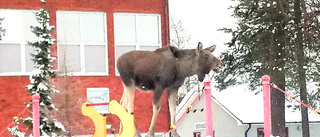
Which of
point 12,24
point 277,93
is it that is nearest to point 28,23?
point 12,24

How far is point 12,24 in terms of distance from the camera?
13.4 m

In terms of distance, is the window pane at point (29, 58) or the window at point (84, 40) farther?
the window at point (84, 40)

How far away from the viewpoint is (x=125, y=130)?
7297 millimetres

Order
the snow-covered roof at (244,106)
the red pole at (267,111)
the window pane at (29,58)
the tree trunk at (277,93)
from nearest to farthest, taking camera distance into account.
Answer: the red pole at (267,111) → the window pane at (29,58) → the tree trunk at (277,93) → the snow-covered roof at (244,106)

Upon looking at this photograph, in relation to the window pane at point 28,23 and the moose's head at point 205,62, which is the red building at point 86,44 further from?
the moose's head at point 205,62

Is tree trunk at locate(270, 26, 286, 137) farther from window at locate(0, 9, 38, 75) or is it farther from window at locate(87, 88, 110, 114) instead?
window at locate(0, 9, 38, 75)

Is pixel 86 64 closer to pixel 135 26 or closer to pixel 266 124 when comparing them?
pixel 135 26

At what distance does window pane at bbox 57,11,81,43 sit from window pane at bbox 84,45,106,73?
1.39 feet

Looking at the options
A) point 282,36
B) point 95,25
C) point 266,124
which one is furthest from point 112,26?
point 266,124

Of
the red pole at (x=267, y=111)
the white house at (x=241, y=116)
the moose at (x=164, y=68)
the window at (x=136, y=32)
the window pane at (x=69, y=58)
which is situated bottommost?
the white house at (x=241, y=116)

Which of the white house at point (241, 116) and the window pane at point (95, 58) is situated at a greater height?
the window pane at point (95, 58)

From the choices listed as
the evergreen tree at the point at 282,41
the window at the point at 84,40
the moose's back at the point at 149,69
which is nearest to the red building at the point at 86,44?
the window at the point at 84,40

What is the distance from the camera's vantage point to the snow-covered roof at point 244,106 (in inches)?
965

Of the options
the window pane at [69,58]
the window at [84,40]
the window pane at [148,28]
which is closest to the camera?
the window pane at [69,58]
